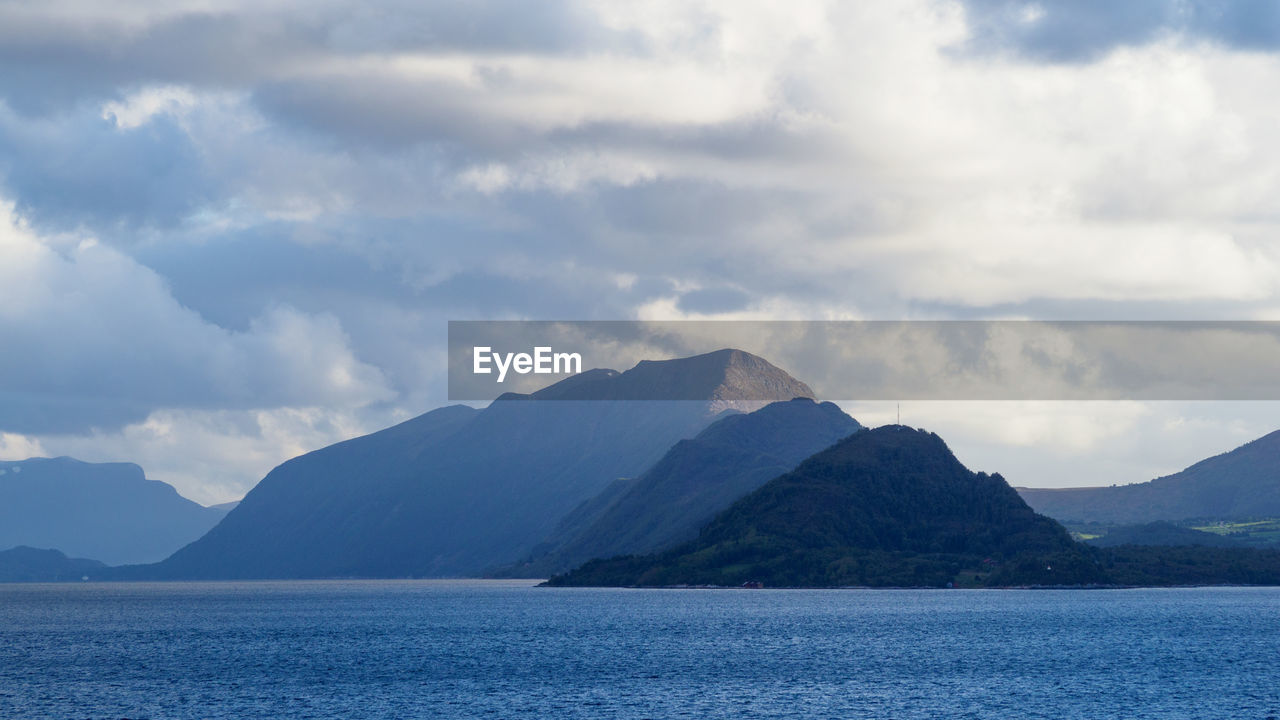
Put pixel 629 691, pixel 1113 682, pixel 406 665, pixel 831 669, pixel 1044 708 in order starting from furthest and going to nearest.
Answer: pixel 406 665, pixel 831 669, pixel 1113 682, pixel 629 691, pixel 1044 708

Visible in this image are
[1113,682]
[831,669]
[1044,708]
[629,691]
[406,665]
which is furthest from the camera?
[406,665]

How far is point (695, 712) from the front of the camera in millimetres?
137875

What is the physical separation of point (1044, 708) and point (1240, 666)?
2309 inches

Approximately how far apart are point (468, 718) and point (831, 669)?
62461 mm

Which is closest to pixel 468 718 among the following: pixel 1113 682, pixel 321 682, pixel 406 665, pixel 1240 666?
pixel 321 682

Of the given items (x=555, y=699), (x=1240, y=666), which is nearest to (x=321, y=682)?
(x=555, y=699)

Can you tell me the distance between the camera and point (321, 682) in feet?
558

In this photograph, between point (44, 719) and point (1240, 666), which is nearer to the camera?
point (44, 719)

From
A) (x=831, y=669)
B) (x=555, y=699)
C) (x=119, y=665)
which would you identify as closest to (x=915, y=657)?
(x=831, y=669)

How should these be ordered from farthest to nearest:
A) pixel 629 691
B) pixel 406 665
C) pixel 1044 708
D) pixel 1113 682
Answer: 1. pixel 406 665
2. pixel 1113 682
3. pixel 629 691
4. pixel 1044 708

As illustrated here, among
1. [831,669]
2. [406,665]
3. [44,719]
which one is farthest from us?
[406,665]

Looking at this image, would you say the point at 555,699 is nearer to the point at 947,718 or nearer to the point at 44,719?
the point at 947,718

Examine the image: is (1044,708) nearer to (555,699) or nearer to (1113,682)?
(1113,682)

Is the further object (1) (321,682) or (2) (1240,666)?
(2) (1240,666)
